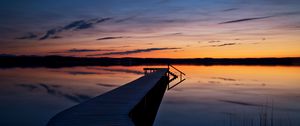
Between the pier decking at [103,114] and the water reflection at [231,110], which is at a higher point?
the pier decking at [103,114]

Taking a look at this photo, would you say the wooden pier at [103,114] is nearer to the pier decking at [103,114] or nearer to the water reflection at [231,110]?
the pier decking at [103,114]

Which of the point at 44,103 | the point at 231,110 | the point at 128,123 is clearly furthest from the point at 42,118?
the point at 231,110

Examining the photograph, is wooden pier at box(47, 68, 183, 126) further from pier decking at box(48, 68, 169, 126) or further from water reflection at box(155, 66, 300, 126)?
water reflection at box(155, 66, 300, 126)

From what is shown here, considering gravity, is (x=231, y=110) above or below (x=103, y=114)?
below

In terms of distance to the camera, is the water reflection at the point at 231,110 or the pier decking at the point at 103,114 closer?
the pier decking at the point at 103,114

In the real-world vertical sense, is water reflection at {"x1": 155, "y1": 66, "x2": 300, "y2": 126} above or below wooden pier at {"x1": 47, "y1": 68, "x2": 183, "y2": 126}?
below

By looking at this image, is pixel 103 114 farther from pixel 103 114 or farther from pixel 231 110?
pixel 231 110

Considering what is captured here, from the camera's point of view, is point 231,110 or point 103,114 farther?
point 231,110

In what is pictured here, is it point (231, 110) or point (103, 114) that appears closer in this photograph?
point (103, 114)

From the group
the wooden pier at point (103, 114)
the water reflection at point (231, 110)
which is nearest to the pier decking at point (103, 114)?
the wooden pier at point (103, 114)

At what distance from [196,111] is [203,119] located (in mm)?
1399

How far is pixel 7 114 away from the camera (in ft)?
35.6

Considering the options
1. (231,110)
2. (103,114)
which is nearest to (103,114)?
(103,114)

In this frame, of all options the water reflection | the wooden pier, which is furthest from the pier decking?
the water reflection
